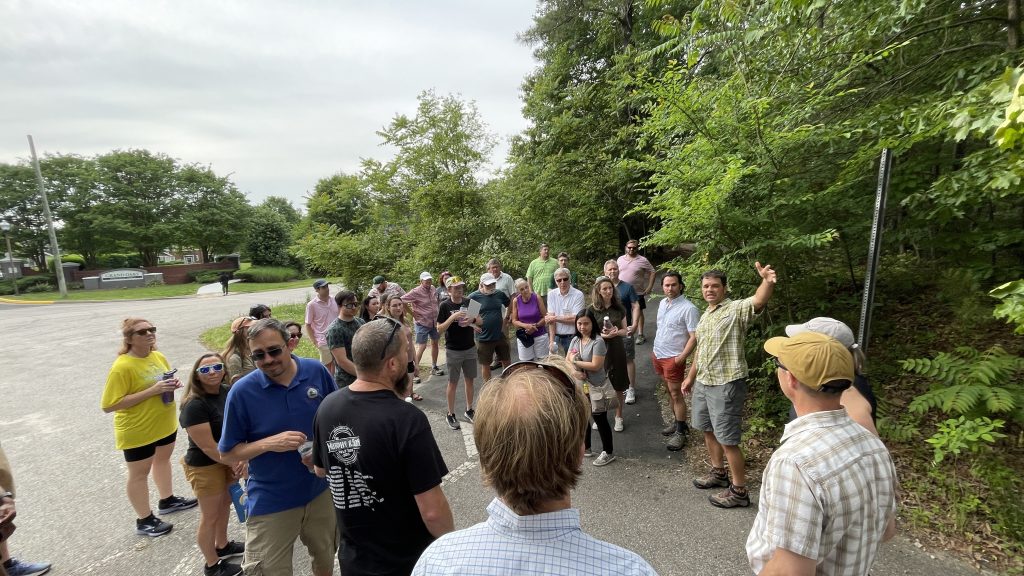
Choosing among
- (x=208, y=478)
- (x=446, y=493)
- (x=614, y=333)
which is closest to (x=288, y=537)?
(x=208, y=478)

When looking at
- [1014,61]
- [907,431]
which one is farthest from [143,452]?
[1014,61]

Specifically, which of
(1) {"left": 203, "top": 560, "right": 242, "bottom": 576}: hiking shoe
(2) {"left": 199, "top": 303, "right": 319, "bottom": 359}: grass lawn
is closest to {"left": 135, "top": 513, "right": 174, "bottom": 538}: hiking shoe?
(1) {"left": 203, "top": 560, "right": 242, "bottom": 576}: hiking shoe

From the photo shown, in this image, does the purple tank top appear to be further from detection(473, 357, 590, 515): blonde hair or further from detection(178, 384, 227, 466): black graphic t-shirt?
detection(473, 357, 590, 515): blonde hair

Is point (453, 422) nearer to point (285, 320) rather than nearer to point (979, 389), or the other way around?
point (285, 320)

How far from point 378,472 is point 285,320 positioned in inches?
234

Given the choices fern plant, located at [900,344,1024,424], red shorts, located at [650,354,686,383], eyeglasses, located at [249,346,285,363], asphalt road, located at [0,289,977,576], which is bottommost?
asphalt road, located at [0,289,977,576]

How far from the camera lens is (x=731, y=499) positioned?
11.7 feet

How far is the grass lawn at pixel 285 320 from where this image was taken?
950 centimetres

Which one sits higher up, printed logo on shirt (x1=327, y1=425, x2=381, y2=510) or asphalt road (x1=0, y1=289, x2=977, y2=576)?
printed logo on shirt (x1=327, y1=425, x2=381, y2=510)

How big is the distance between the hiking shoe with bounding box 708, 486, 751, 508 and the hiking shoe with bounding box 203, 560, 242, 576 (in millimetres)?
3890

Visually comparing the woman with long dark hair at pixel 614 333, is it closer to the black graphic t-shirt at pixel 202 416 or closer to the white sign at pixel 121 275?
the black graphic t-shirt at pixel 202 416

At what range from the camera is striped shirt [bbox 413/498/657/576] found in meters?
0.98

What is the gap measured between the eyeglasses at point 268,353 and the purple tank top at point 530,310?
3.83 m

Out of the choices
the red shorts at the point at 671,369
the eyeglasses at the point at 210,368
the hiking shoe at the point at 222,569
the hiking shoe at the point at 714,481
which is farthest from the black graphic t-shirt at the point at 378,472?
the red shorts at the point at 671,369
